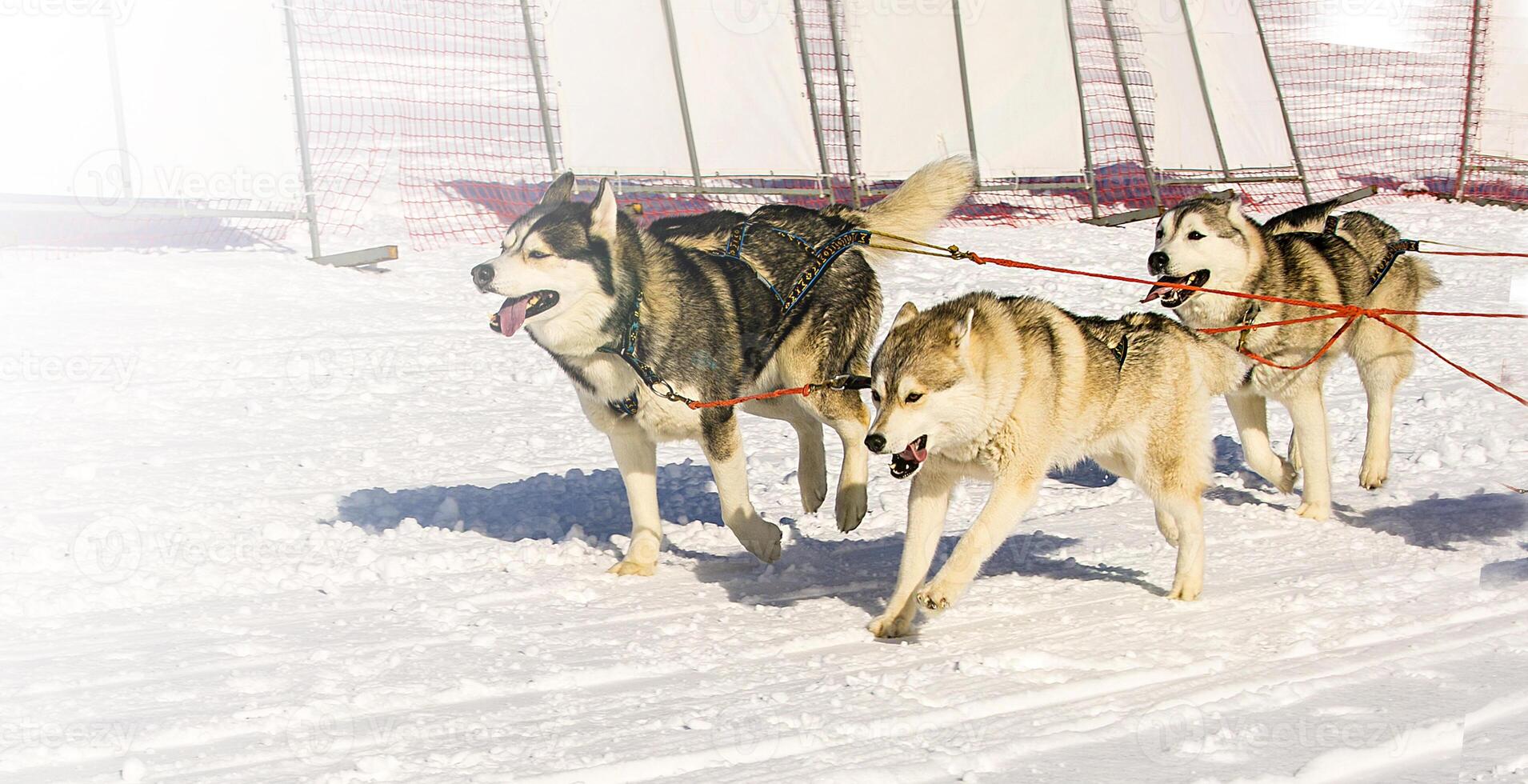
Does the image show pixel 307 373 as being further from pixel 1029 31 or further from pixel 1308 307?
pixel 1029 31

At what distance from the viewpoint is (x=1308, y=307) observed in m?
5.24

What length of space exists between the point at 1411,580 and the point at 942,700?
1901 millimetres

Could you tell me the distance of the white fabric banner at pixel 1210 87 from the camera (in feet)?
46.2

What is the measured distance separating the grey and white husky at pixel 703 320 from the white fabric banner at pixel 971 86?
291 inches

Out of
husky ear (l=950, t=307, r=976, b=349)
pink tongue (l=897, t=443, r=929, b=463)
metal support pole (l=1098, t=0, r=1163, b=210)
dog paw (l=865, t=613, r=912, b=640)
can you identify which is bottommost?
dog paw (l=865, t=613, r=912, b=640)

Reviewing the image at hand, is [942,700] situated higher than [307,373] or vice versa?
[307,373]

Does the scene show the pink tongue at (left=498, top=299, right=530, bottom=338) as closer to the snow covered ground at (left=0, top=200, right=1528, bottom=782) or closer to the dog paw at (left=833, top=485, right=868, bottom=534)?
the snow covered ground at (left=0, top=200, right=1528, bottom=782)

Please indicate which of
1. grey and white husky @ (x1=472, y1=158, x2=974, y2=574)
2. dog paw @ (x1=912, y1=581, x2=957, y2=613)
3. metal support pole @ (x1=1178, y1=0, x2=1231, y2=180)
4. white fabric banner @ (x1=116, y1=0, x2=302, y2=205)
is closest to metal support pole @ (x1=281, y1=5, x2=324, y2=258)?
white fabric banner @ (x1=116, y1=0, x2=302, y2=205)

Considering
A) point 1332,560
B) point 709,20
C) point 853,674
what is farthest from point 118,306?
point 1332,560

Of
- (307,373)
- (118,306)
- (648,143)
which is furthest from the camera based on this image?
(648,143)

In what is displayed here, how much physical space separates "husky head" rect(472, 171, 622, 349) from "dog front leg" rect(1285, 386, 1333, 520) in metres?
2.89

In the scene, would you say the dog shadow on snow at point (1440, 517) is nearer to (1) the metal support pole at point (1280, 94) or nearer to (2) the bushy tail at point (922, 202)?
(2) the bushy tail at point (922, 202)

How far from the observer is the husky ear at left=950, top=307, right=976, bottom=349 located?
11.8 feet

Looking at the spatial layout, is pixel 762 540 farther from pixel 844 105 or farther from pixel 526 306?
pixel 844 105
